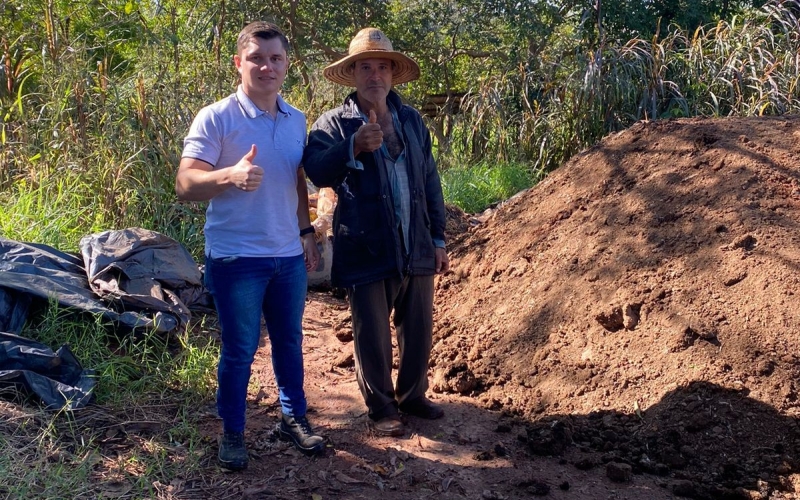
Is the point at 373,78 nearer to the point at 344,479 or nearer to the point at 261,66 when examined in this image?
the point at 261,66

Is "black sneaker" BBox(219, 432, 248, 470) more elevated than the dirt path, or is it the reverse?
"black sneaker" BBox(219, 432, 248, 470)

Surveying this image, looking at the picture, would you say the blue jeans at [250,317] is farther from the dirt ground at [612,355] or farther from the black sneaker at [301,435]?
the dirt ground at [612,355]

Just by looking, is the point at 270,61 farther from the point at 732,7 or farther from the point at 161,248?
the point at 732,7

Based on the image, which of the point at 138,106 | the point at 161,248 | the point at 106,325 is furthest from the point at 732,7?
the point at 106,325

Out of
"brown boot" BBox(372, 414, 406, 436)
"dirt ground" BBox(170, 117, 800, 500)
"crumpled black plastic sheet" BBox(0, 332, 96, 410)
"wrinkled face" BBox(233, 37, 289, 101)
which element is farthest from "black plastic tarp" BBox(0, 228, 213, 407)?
"wrinkled face" BBox(233, 37, 289, 101)

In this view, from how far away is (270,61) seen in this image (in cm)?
288

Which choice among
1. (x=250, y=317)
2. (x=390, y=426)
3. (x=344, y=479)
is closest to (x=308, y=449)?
(x=344, y=479)

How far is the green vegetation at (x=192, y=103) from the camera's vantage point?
3355 mm

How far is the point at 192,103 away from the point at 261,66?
3686 millimetres

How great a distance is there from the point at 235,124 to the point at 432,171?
99 centimetres

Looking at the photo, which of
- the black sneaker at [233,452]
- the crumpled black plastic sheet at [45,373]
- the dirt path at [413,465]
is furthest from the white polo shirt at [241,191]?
the crumpled black plastic sheet at [45,373]

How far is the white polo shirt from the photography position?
2824 mm

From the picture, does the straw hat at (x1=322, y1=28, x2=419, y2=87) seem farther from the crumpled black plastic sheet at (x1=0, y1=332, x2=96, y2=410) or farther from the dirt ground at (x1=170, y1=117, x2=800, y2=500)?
the crumpled black plastic sheet at (x1=0, y1=332, x2=96, y2=410)

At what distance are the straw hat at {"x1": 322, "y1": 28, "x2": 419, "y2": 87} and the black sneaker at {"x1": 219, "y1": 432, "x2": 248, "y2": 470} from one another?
158 centimetres
